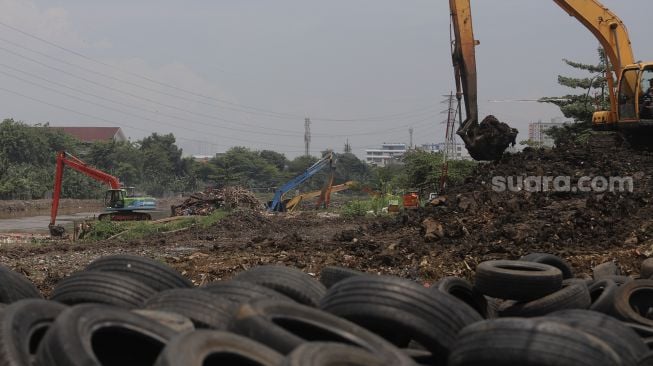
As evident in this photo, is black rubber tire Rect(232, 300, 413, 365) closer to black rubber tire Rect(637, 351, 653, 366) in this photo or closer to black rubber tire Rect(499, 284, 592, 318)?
black rubber tire Rect(637, 351, 653, 366)

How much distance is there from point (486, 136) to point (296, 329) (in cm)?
1612

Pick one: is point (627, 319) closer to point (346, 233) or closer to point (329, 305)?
point (329, 305)

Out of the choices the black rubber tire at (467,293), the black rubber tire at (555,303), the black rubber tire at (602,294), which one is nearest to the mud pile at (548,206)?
the black rubber tire at (602,294)

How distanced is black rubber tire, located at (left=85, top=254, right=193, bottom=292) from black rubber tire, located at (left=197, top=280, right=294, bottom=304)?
0.86 m

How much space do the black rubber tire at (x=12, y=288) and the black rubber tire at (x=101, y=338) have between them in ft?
7.22

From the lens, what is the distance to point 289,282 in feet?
20.9

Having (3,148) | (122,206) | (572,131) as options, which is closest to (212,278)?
(122,206)

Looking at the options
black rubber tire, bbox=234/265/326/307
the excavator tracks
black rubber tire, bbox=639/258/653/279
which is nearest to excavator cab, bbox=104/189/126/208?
the excavator tracks

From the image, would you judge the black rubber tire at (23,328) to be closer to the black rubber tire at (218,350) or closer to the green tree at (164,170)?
the black rubber tire at (218,350)

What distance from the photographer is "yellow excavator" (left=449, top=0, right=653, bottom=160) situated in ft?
62.2

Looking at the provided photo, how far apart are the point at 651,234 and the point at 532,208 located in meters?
3.38

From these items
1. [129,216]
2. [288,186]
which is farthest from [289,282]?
[288,186]

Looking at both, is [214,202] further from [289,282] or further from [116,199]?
[289,282]

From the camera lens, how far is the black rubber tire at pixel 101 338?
4.09 meters
